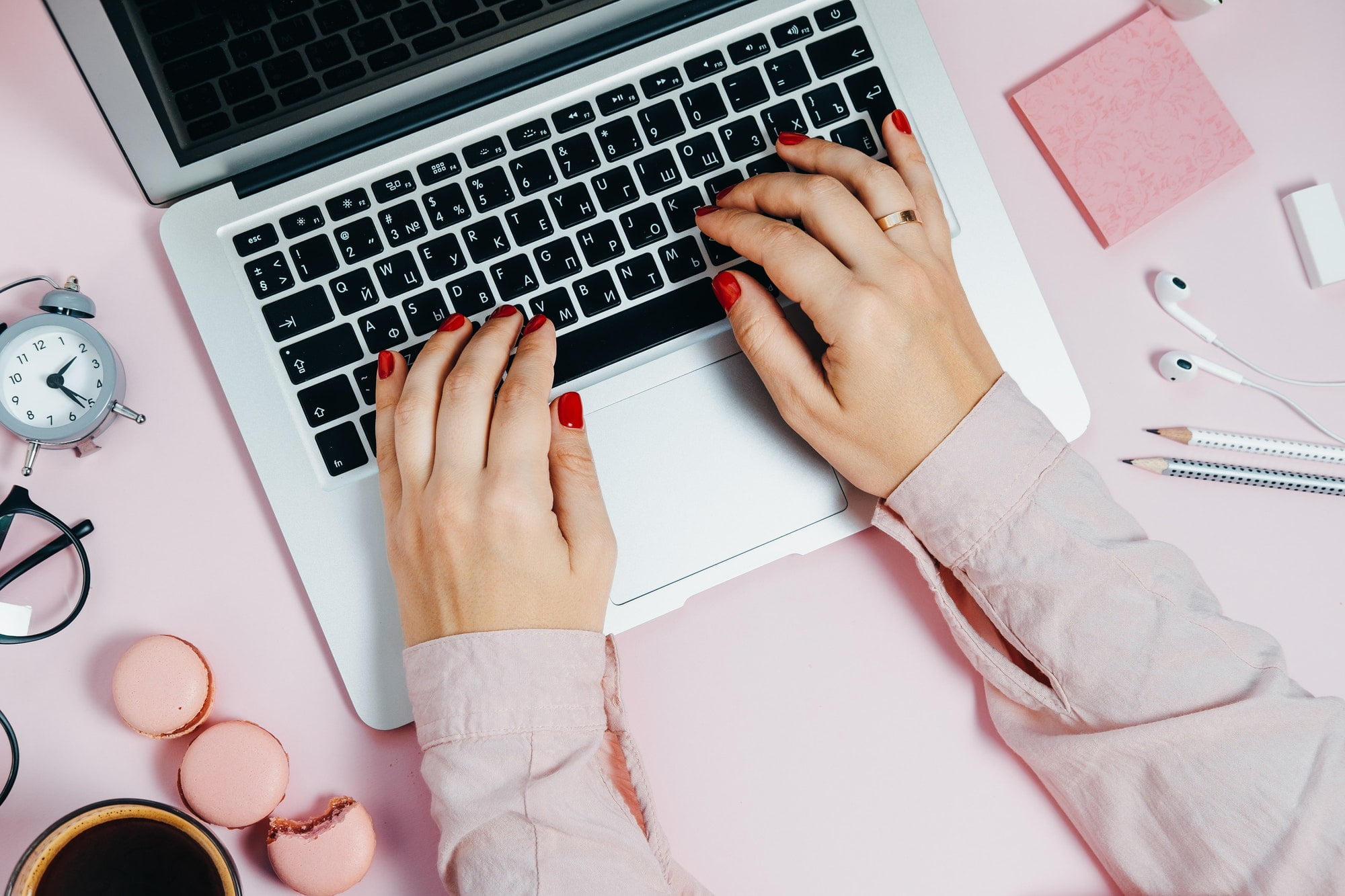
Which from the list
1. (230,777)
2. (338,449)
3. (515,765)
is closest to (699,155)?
(338,449)

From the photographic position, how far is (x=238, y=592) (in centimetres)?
65

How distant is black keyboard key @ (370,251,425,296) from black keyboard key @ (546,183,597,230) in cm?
11

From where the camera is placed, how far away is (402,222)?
615 mm

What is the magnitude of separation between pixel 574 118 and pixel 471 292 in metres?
0.15

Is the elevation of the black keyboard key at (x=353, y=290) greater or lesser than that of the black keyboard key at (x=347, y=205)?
lesser

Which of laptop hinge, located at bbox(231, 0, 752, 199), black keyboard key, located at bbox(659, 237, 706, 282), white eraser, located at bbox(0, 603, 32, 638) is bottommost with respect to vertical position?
white eraser, located at bbox(0, 603, 32, 638)

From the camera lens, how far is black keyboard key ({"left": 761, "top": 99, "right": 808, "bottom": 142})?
2.09 feet

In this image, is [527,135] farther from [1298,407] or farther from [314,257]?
[1298,407]

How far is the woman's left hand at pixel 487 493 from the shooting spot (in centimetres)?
56

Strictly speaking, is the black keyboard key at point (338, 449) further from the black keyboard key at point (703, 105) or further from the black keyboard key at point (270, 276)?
the black keyboard key at point (703, 105)

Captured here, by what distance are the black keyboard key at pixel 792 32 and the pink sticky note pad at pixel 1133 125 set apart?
0.20 metres

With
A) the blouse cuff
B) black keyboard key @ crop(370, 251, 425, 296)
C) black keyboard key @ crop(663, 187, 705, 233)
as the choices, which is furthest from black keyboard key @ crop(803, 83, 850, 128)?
the blouse cuff


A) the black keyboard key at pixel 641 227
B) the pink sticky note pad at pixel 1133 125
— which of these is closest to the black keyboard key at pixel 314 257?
the black keyboard key at pixel 641 227

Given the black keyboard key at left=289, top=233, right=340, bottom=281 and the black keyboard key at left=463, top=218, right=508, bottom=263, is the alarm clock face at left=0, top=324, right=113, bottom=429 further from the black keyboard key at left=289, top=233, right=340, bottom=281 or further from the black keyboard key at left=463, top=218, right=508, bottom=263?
the black keyboard key at left=463, top=218, right=508, bottom=263
